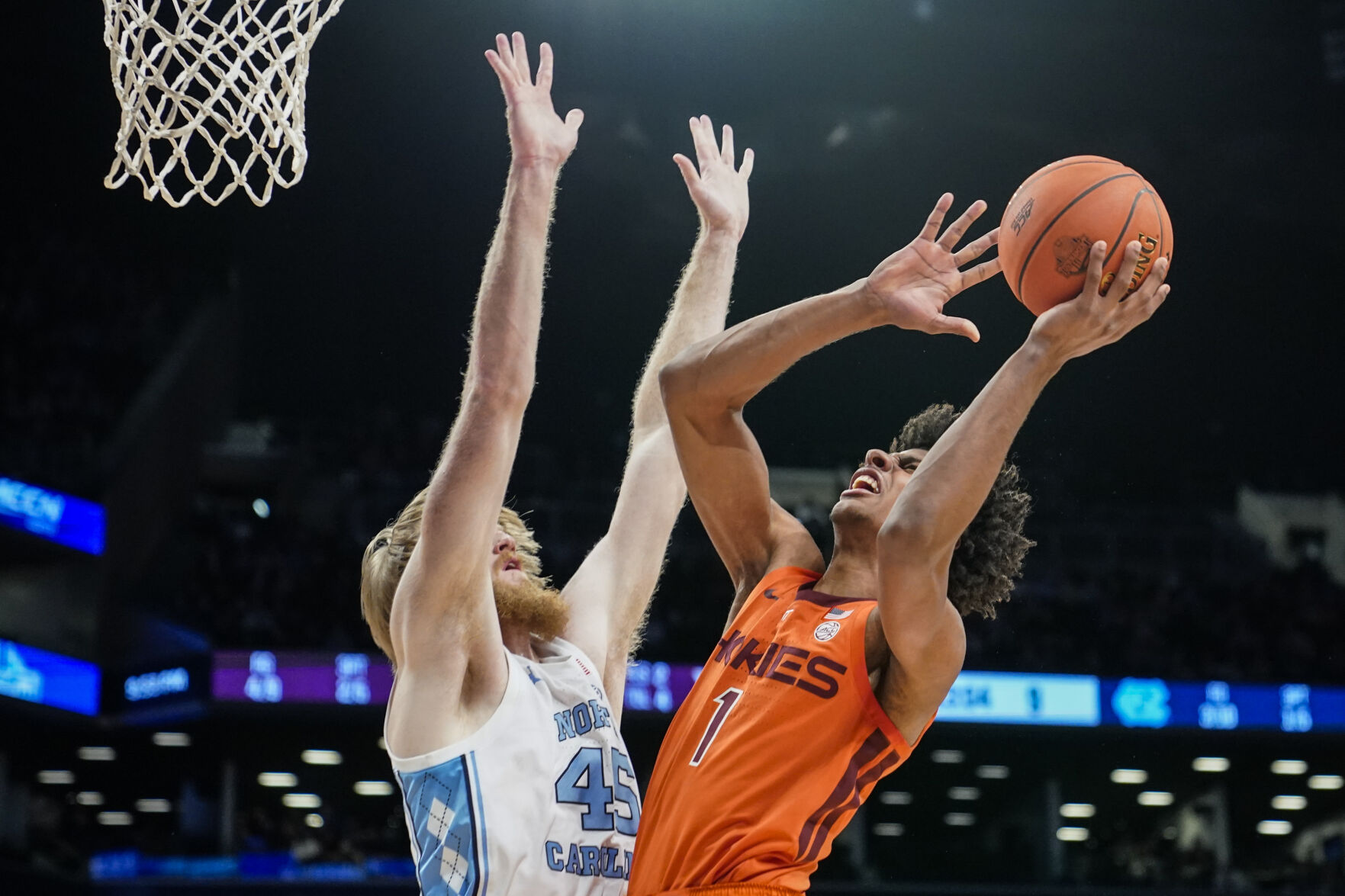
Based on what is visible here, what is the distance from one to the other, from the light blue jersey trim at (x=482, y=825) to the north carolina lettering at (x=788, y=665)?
572 mm

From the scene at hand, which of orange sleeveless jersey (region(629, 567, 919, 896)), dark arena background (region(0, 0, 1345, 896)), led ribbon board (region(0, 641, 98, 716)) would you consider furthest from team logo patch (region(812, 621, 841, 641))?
led ribbon board (region(0, 641, 98, 716))

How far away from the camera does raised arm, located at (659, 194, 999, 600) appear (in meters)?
2.86

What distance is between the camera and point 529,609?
3332 millimetres

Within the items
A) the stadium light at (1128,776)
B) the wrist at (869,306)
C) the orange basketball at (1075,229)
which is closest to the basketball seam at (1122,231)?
the orange basketball at (1075,229)

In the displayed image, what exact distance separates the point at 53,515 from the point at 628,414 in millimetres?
6362

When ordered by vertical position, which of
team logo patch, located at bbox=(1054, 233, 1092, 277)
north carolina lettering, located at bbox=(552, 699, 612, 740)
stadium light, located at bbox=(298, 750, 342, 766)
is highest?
team logo patch, located at bbox=(1054, 233, 1092, 277)

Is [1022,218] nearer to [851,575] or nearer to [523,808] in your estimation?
[851,575]

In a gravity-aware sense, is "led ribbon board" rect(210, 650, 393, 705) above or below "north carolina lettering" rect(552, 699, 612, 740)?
below

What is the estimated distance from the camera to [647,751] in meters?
14.5

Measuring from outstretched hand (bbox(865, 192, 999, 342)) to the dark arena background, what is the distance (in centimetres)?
855

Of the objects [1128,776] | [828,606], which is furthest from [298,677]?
[828,606]

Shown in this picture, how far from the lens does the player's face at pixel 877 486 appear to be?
3.15m

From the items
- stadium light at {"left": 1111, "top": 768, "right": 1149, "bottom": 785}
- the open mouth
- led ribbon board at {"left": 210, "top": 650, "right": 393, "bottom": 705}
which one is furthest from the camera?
stadium light at {"left": 1111, "top": 768, "right": 1149, "bottom": 785}

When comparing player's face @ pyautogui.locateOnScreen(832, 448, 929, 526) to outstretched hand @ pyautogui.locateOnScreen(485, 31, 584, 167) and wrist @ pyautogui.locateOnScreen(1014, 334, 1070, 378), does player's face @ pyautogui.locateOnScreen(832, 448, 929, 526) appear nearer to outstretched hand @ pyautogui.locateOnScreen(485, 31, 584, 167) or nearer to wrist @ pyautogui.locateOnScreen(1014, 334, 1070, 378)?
wrist @ pyautogui.locateOnScreen(1014, 334, 1070, 378)
